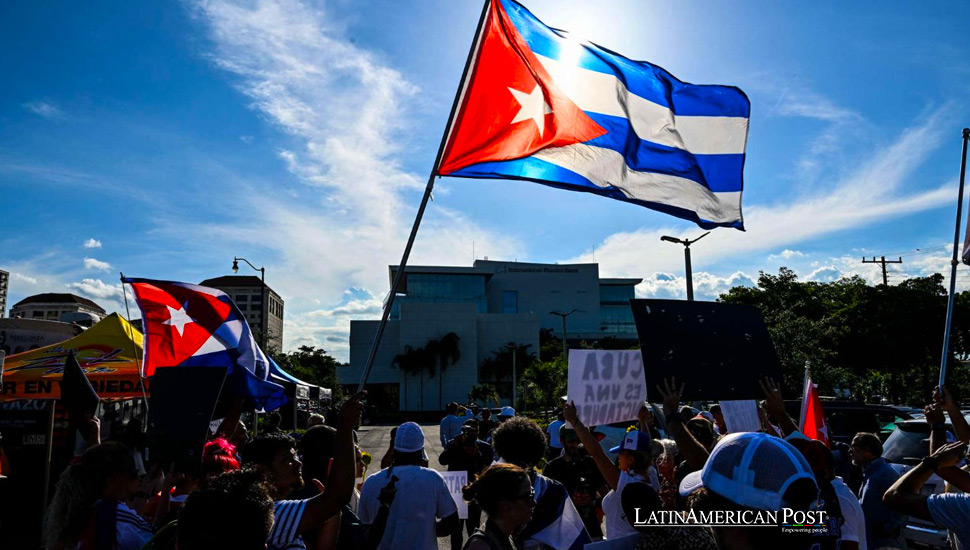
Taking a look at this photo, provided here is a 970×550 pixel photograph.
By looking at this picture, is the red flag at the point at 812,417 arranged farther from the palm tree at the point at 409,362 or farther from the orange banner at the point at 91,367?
the palm tree at the point at 409,362

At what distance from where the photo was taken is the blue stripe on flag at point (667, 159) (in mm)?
6062

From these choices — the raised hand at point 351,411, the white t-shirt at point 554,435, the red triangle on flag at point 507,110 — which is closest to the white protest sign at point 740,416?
the red triangle on flag at point 507,110

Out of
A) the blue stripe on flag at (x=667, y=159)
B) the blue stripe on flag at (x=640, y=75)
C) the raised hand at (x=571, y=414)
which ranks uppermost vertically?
the blue stripe on flag at (x=640, y=75)

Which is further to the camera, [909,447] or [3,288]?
[3,288]

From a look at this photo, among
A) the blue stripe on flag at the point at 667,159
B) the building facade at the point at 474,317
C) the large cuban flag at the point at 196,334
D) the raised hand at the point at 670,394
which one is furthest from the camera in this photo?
the building facade at the point at 474,317

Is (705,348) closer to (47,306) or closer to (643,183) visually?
(643,183)

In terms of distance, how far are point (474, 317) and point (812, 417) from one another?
7017cm

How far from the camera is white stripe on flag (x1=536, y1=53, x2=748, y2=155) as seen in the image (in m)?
5.93

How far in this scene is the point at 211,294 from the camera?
8320 millimetres

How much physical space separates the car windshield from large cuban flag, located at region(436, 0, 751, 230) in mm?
3975

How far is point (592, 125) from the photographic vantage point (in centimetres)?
597

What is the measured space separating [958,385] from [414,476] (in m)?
58.2

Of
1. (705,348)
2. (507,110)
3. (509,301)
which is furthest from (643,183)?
(509,301)

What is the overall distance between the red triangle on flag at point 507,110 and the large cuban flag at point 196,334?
14.9ft
